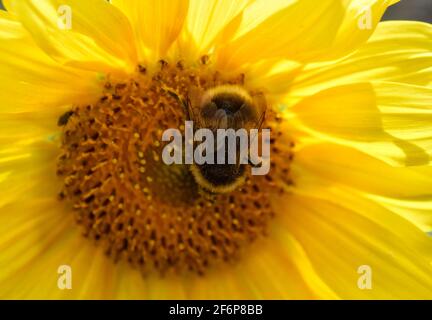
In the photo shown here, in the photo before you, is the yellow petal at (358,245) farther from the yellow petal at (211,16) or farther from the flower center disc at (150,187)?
the yellow petal at (211,16)

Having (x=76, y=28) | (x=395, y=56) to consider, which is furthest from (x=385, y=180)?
(x=76, y=28)

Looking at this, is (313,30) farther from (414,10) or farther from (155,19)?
(414,10)

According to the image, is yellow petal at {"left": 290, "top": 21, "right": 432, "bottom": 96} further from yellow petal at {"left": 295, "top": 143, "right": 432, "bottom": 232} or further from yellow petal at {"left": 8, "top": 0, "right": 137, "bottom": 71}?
yellow petal at {"left": 8, "top": 0, "right": 137, "bottom": 71}

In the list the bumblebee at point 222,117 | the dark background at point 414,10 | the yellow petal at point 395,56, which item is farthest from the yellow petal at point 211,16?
the dark background at point 414,10

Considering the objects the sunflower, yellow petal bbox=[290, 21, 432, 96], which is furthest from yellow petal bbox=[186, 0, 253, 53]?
yellow petal bbox=[290, 21, 432, 96]
